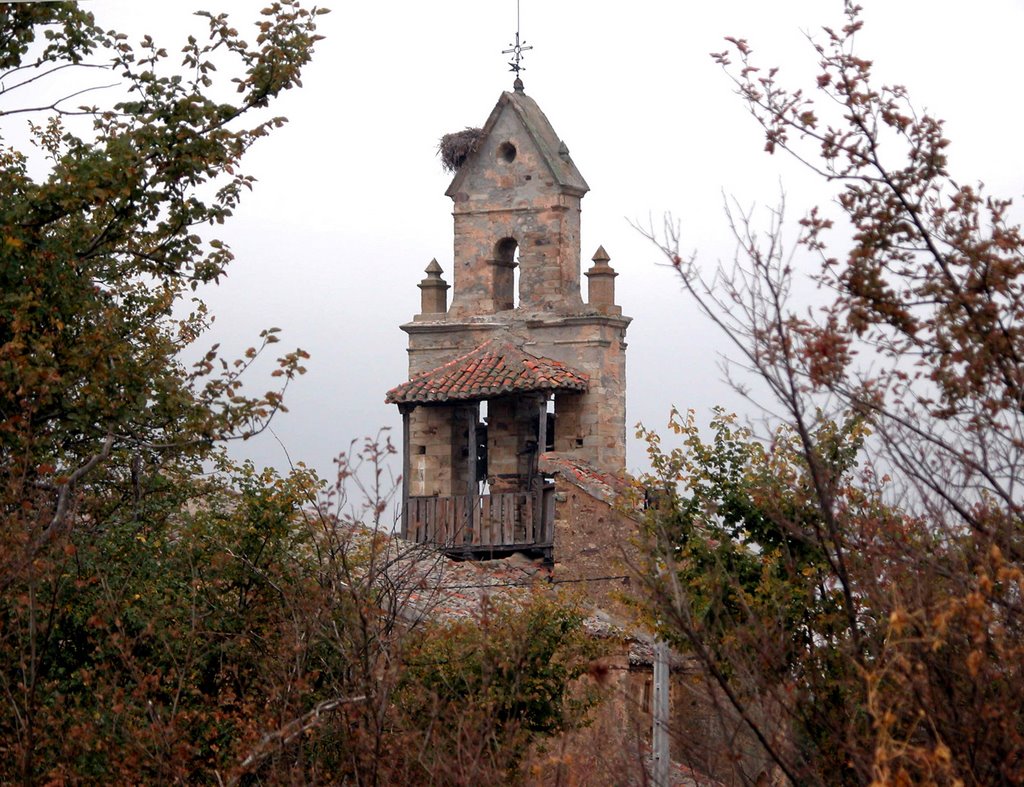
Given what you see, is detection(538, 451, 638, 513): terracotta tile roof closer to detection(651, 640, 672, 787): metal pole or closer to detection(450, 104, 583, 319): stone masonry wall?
detection(450, 104, 583, 319): stone masonry wall

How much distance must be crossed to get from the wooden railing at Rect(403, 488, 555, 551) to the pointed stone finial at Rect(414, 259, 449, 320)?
3016mm

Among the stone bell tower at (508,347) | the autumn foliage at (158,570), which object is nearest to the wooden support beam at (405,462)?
the stone bell tower at (508,347)

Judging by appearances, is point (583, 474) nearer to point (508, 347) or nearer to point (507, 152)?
point (508, 347)

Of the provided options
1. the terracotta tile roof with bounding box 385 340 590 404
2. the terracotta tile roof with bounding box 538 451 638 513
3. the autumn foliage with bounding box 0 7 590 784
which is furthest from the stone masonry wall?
the autumn foliage with bounding box 0 7 590 784

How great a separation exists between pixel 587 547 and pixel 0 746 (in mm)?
9722

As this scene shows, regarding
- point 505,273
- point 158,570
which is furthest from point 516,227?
point 158,570

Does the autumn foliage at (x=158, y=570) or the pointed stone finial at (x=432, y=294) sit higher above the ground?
the pointed stone finial at (x=432, y=294)

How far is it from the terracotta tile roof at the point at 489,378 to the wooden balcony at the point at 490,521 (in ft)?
4.81

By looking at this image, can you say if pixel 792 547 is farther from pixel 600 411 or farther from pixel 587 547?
pixel 600 411

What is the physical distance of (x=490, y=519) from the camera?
2327 centimetres

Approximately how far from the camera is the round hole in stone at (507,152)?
2467 centimetres

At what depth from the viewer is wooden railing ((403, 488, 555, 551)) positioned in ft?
74.3

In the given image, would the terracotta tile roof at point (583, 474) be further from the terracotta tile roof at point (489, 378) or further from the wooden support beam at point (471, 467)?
the wooden support beam at point (471, 467)

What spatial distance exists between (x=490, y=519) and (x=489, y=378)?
1989 millimetres
